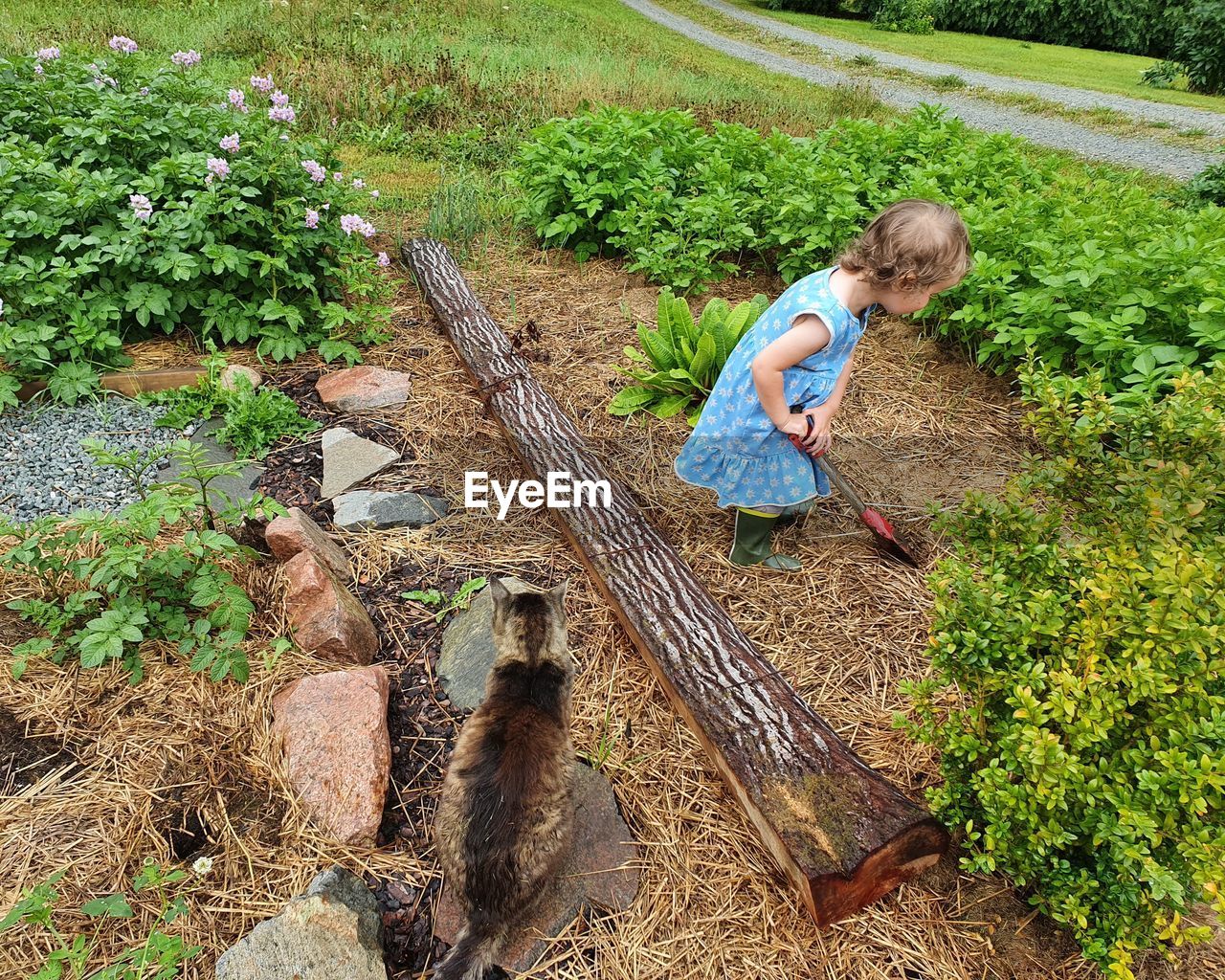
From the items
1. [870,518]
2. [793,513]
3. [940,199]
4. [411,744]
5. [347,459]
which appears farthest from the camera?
[940,199]

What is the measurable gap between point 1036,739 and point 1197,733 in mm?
311

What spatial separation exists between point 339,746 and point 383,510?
1381mm

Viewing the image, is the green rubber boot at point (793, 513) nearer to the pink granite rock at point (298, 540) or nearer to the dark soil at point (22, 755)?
the pink granite rock at point (298, 540)

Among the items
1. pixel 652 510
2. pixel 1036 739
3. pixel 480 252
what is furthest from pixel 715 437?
pixel 480 252

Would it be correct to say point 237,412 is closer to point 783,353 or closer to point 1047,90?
point 783,353

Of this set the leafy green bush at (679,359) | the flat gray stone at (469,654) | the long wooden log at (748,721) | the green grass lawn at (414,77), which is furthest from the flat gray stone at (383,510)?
the green grass lawn at (414,77)

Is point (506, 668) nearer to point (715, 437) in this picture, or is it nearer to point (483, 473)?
point (715, 437)

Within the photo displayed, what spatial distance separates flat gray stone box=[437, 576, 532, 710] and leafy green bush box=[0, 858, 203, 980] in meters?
0.99

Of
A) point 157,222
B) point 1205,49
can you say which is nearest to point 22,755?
point 157,222

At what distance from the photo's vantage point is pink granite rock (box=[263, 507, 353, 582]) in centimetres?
288

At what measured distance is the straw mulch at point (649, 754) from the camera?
1.97 metres

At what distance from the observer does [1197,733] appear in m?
1.55

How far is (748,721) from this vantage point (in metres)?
2.36

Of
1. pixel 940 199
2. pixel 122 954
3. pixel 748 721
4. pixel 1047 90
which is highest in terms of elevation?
pixel 1047 90
